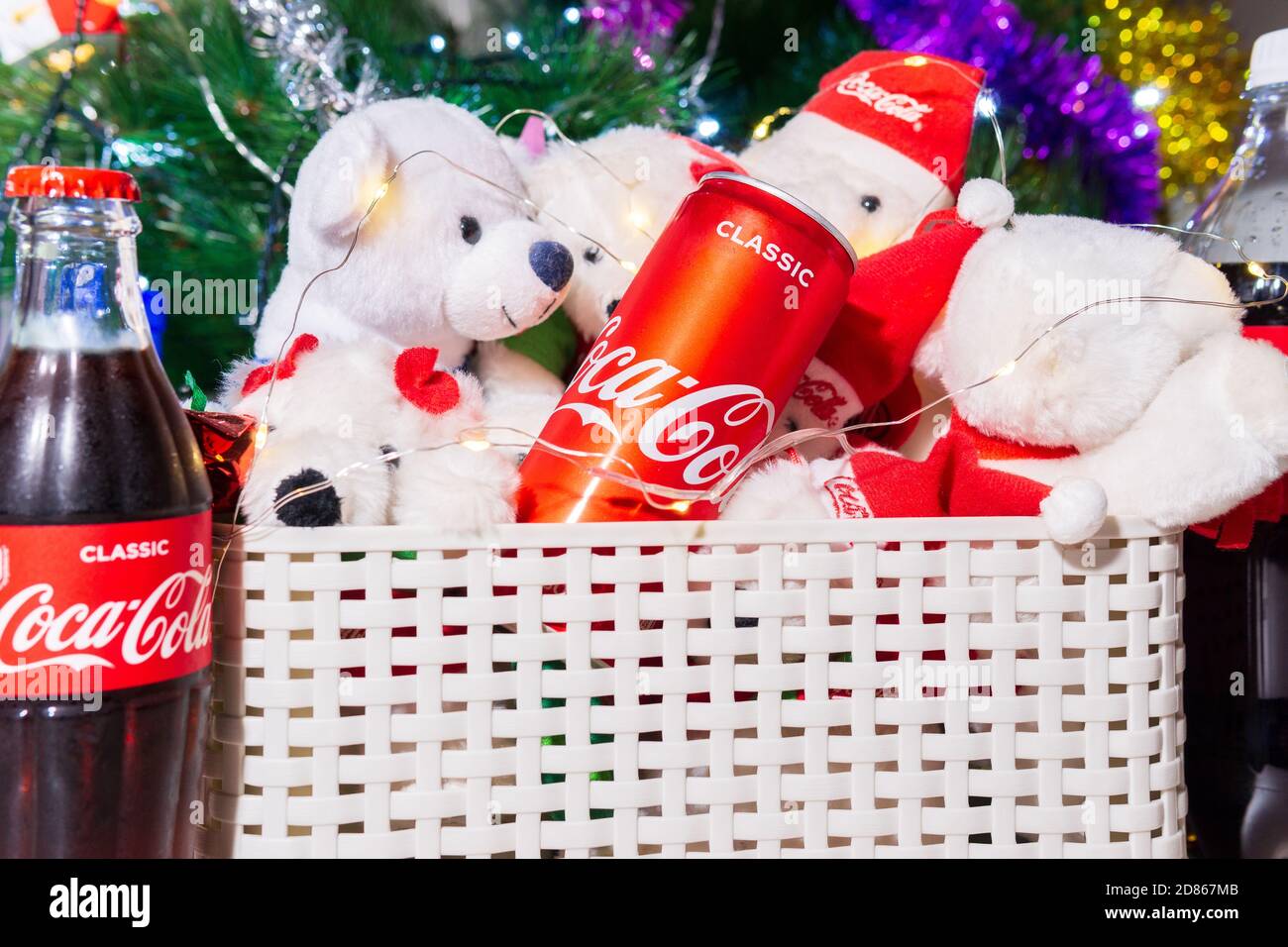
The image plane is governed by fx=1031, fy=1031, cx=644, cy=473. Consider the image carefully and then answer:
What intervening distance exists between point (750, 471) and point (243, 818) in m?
0.32

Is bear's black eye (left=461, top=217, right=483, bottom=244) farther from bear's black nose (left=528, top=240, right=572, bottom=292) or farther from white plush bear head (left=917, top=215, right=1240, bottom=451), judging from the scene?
white plush bear head (left=917, top=215, right=1240, bottom=451)

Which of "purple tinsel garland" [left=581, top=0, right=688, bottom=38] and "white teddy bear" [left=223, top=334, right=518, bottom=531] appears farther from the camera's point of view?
"purple tinsel garland" [left=581, top=0, right=688, bottom=38]

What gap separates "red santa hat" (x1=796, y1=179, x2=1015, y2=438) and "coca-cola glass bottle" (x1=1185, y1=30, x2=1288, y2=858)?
228mm

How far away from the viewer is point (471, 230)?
2.31ft

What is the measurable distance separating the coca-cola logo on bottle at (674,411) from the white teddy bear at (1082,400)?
49 millimetres

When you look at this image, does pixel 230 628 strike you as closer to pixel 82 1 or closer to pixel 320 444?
pixel 320 444

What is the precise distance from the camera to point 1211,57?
Answer: 42.1 inches

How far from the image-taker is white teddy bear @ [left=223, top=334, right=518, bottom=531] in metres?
0.51

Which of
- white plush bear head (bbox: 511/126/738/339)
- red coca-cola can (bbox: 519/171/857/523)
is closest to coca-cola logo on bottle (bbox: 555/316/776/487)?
red coca-cola can (bbox: 519/171/857/523)

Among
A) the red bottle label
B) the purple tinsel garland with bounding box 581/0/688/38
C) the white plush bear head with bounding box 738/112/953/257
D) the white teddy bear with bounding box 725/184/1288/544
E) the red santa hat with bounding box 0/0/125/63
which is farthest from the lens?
the purple tinsel garland with bounding box 581/0/688/38

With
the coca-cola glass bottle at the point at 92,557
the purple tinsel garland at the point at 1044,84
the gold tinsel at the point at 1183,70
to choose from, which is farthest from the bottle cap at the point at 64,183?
the gold tinsel at the point at 1183,70

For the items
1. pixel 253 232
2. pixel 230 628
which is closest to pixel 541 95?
pixel 253 232

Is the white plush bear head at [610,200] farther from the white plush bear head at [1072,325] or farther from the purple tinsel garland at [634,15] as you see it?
the purple tinsel garland at [634,15]

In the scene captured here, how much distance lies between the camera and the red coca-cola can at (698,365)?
54 centimetres
